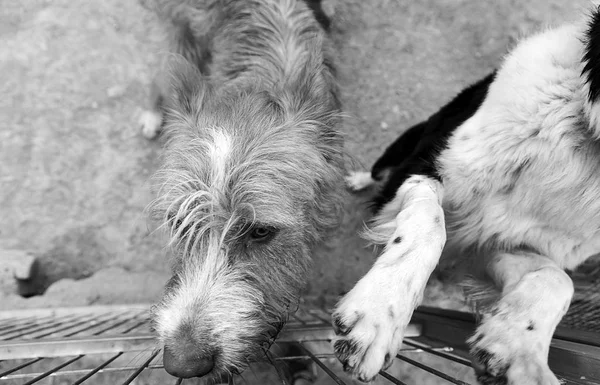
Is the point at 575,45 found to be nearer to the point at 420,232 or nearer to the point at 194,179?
the point at 420,232

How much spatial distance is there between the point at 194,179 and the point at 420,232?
1.10 m

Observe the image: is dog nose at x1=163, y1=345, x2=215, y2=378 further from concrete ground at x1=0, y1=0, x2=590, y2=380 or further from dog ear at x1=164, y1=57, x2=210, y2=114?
concrete ground at x1=0, y1=0, x2=590, y2=380

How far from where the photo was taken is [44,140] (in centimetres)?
368

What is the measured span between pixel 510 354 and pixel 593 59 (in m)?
1.20

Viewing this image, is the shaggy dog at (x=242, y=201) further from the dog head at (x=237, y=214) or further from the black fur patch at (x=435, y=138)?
the black fur patch at (x=435, y=138)

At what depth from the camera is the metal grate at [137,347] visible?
6.00 ft

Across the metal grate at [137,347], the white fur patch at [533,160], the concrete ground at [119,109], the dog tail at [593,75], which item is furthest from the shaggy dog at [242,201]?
the dog tail at [593,75]

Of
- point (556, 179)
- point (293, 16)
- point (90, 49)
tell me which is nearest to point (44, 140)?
point (90, 49)

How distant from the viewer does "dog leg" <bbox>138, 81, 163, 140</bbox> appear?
369 cm

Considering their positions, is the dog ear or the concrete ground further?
the concrete ground

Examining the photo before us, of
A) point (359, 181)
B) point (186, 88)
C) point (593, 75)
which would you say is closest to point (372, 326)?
point (593, 75)

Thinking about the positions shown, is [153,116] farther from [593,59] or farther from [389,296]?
[593,59]

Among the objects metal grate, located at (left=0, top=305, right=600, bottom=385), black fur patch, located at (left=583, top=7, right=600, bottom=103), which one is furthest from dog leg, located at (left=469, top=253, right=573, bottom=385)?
black fur patch, located at (left=583, top=7, right=600, bottom=103)

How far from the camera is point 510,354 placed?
5.43ft
